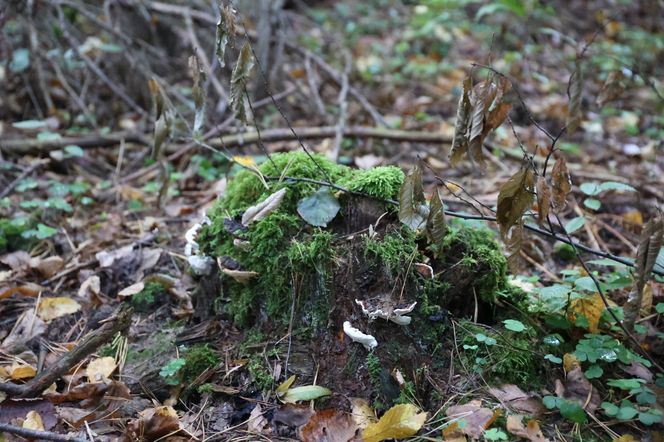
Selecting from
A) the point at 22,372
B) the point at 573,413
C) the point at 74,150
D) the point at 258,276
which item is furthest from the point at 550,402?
the point at 74,150

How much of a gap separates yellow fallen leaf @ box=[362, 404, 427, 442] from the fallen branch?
1.23 metres

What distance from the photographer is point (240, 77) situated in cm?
253

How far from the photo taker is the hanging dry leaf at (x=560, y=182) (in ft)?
7.47

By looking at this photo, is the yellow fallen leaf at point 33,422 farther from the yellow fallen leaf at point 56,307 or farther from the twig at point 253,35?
the twig at point 253,35

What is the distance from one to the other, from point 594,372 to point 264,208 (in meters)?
1.54

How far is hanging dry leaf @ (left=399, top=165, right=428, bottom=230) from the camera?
218cm

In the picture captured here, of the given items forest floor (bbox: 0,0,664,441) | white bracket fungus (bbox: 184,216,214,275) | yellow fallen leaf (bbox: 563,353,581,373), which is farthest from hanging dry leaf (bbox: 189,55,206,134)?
yellow fallen leaf (bbox: 563,353,581,373)

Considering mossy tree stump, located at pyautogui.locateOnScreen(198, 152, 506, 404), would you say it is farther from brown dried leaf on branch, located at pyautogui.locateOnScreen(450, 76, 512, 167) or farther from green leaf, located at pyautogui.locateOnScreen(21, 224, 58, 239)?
green leaf, located at pyautogui.locateOnScreen(21, 224, 58, 239)

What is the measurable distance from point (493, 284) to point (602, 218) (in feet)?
6.25

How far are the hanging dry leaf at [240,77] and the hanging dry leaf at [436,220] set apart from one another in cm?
103

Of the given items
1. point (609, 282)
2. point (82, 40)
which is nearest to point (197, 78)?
point (609, 282)

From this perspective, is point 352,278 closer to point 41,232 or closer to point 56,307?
point 56,307

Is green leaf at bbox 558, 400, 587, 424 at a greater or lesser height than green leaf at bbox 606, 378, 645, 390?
lesser

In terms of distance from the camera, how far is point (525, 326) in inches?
99.0
